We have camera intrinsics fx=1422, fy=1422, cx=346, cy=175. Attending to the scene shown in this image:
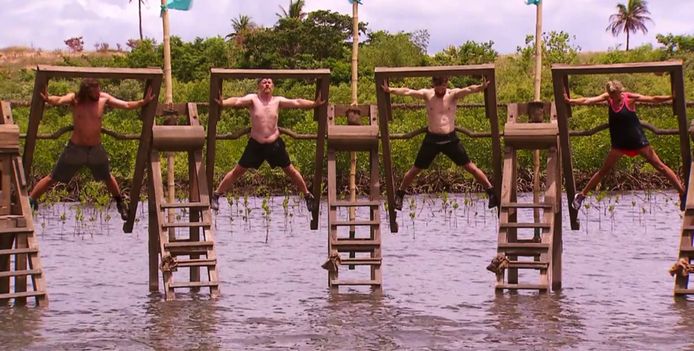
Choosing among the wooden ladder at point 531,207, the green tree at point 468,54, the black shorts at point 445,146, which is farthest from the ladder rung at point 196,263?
the green tree at point 468,54

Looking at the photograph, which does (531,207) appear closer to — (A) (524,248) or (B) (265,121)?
(A) (524,248)

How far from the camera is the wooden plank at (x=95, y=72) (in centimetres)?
1435

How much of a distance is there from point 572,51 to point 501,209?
35.5m

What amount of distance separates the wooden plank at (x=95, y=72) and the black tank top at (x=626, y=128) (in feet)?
15.8

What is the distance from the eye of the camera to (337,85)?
45.6 m

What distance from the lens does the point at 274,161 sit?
52.2ft

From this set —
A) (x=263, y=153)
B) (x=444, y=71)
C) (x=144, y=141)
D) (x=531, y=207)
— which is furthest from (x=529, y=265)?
(x=144, y=141)

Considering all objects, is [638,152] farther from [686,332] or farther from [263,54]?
[263,54]

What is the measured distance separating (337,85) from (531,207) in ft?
101

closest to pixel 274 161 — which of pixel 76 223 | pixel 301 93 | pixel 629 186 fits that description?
pixel 76 223

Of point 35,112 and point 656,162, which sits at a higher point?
point 35,112

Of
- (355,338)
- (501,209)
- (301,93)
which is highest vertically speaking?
(301,93)

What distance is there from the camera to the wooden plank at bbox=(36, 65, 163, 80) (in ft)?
47.1

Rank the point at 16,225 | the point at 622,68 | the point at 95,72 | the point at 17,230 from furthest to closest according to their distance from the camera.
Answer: the point at 16,225
the point at 17,230
the point at 95,72
the point at 622,68
